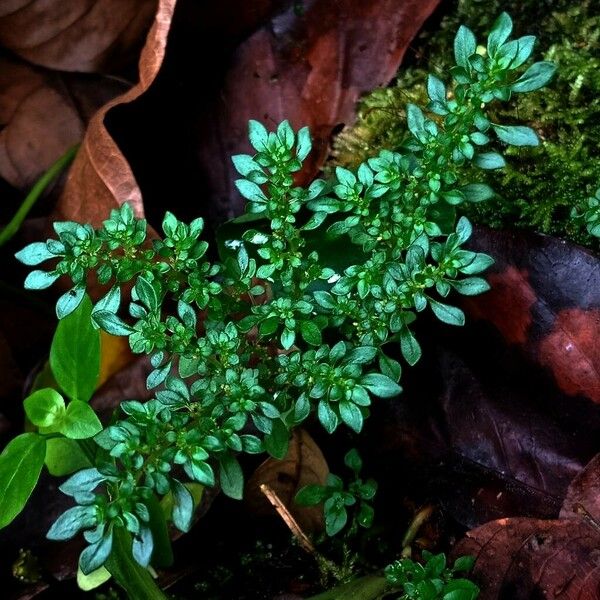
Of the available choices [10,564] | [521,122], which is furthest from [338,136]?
[10,564]

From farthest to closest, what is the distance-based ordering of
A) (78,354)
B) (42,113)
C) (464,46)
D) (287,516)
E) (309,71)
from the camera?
(42,113), (309,71), (287,516), (78,354), (464,46)

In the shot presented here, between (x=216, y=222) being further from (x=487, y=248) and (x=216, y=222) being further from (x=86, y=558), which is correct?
(x=86, y=558)

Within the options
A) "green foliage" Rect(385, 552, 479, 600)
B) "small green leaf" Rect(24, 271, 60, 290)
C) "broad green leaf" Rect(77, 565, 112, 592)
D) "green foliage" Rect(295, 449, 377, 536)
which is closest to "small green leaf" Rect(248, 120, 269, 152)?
"small green leaf" Rect(24, 271, 60, 290)

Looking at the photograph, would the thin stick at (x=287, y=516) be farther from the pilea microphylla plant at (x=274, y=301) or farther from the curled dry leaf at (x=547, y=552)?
the curled dry leaf at (x=547, y=552)

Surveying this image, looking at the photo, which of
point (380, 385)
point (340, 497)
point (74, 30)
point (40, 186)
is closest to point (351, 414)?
point (380, 385)

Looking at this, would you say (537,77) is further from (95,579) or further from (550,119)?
(95,579)

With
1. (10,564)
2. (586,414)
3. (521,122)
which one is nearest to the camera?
(586,414)

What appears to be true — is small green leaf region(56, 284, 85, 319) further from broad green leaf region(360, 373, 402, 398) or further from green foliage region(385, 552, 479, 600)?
green foliage region(385, 552, 479, 600)
